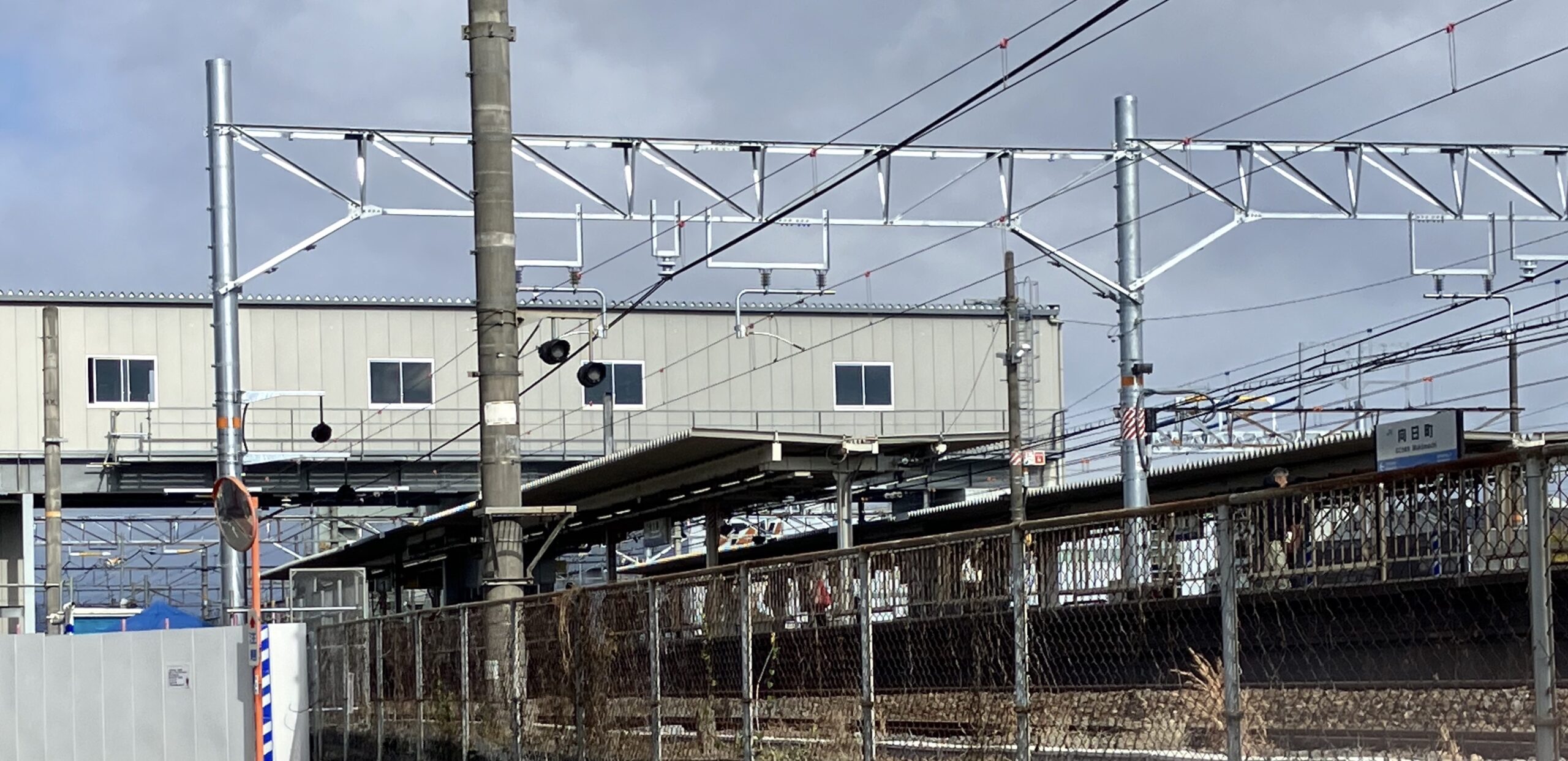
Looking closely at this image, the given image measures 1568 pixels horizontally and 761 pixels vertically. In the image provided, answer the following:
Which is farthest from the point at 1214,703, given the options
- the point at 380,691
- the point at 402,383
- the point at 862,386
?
the point at 862,386

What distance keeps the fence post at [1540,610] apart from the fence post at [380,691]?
13.6 m

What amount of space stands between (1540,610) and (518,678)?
9697mm

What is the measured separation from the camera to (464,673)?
596 inches

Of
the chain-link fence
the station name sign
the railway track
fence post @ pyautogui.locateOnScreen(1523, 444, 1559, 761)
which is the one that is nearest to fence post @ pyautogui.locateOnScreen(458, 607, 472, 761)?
the chain-link fence

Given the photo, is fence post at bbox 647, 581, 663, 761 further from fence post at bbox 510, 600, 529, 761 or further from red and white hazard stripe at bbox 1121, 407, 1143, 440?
red and white hazard stripe at bbox 1121, 407, 1143, 440

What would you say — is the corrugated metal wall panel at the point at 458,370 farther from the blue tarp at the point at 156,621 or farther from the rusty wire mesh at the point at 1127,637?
the rusty wire mesh at the point at 1127,637

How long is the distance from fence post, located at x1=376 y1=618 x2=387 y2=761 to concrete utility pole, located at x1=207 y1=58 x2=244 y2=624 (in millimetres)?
8519

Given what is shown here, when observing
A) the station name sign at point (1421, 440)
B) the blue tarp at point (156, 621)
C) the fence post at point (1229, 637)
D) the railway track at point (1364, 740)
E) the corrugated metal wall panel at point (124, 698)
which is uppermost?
the station name sign at point (1421, 440)

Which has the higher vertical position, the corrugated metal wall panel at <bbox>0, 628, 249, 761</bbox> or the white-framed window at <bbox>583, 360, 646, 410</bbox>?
the white-framed window at <bbox>583, 360, 646, 410</bbox>

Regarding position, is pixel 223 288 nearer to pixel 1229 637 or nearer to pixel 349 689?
pixel 349 689

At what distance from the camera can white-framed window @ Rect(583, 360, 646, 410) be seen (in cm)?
5409

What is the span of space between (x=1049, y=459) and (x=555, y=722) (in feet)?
112

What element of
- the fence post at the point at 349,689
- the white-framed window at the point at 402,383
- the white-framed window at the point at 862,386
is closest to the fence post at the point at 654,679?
the fence post at the point at 349,689

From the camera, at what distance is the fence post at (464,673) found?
15117 millimetres
